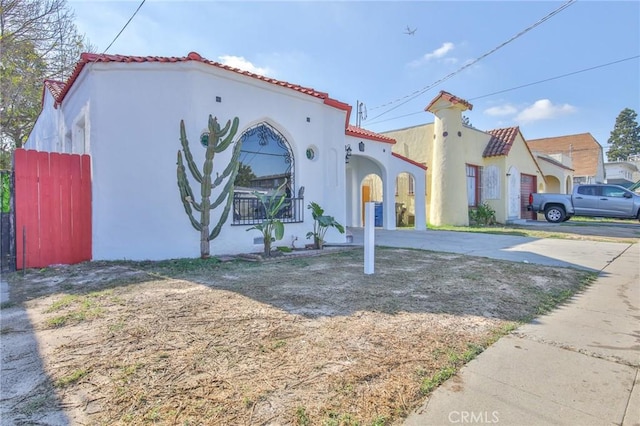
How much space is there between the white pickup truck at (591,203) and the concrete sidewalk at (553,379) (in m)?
16.8

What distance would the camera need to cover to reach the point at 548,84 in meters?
17.2

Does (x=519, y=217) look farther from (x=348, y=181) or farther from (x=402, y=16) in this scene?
(x=402, y=16)

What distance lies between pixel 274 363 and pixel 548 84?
2050cm

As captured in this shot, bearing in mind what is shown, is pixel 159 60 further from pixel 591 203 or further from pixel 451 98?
pixel 591 203

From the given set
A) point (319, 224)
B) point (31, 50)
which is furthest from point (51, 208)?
point (31, 50)

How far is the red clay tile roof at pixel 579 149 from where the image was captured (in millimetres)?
33781

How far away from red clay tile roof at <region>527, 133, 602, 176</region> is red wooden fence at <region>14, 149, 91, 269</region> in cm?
3793

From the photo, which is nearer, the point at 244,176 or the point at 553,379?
the point at 553,379

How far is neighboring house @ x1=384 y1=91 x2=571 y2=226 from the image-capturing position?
1650 cm

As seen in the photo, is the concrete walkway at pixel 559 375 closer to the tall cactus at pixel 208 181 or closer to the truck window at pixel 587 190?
the tall cactus at pixel 208 181

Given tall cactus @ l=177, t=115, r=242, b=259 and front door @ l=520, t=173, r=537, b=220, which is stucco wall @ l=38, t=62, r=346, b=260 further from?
front door @ l=520, t=173, r=537, b=220

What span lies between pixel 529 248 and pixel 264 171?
7.82 metres

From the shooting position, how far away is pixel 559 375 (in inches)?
102

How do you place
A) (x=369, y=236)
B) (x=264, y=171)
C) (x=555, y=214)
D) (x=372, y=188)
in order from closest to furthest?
(x=369, y=236), (x=264, y=171), (x=555, y=214), (x=372, y=188)
